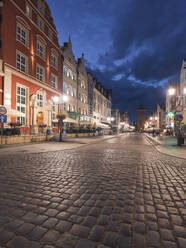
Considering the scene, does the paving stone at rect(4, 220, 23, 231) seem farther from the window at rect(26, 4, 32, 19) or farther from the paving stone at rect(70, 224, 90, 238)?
the window at rect(26, 4, 32, 19)

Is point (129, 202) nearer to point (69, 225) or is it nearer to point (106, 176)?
point (69, 225)

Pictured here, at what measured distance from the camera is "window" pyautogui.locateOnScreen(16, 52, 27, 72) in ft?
57.9

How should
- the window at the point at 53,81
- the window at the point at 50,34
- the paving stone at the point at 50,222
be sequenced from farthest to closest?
the window at the point at 53,81, the window at the point at 50,34, the paving stone at the point at 50,222

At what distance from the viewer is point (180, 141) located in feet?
43.9

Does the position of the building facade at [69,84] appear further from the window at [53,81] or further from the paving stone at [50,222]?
the paving stone at [50,222]

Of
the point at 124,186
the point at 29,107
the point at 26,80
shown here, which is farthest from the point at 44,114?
the point at 124,186

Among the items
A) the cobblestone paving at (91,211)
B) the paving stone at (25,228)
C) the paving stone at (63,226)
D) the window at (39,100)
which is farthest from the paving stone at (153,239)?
the window at (39,100)

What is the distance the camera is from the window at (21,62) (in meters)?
17.7

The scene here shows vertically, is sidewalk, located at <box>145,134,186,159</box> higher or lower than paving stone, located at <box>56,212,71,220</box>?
lower

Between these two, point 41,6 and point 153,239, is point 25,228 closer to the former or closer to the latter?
point 153,239

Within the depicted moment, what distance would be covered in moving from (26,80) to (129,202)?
2006cm

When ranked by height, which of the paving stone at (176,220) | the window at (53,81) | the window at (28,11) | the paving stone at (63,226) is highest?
the window at (28,11)

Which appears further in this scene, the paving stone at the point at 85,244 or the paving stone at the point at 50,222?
the paving stone at the point at 50,222

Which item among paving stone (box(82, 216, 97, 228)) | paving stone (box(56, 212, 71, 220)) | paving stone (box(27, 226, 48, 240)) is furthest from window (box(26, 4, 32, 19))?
paving stone (box(82, 216, 97, 228))
